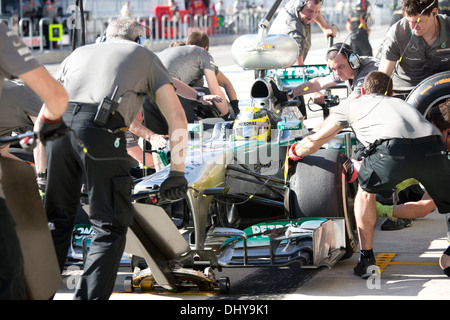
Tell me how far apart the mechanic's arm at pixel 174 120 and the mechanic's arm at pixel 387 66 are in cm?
319

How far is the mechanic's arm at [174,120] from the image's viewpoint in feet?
15.9

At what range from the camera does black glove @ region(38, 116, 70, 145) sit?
409cm

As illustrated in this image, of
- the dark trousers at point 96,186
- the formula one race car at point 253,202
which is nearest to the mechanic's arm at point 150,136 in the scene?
the formula one race car at point 253,202

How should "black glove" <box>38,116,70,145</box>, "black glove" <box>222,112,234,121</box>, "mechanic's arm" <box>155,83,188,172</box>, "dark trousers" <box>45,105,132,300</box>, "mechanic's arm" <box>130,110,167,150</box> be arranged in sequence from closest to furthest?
"black glove" <box>38,116,70,145</box> → "dark trousers" <box>45,105,132,300</box> → "mechanic's arm" <box>155,83,188,172</box> → "mechanic's arm" <box>130,110,167,150</box> → "black glove" <box>222,112,234,121</box>

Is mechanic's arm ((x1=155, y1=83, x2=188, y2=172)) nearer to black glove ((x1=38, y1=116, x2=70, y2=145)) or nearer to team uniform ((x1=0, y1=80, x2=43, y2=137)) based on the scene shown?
black glove ((x1=38, y1=116, x2=70, y2=145))

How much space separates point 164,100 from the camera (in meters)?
4.88

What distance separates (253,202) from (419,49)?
2.18 meters

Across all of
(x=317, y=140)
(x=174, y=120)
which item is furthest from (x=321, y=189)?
(x=174, y=120)

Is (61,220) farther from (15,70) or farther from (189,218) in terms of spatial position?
(189,218)

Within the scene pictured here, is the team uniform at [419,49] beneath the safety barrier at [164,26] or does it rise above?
above

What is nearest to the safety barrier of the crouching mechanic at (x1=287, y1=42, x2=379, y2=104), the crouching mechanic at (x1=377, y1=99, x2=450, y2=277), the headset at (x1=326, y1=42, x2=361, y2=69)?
the crouching mechanic at (x1=287, y1=42, x2=379, y2=104)

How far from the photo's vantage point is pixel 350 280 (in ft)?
19.2

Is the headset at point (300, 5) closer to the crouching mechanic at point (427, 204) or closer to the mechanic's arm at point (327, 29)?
the mechanic's arm at point (327, 29)

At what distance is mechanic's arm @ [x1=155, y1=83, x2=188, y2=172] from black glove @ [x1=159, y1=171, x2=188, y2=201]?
4 cm
